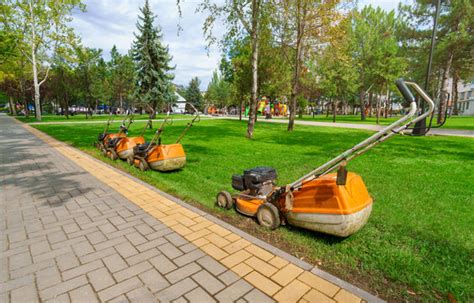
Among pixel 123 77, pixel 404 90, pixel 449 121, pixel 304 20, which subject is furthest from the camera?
pixel 123 77

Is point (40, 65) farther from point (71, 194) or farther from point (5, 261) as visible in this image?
point (5, 261)

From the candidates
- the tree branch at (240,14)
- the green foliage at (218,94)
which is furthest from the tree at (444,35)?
the green foliage at (218,94)

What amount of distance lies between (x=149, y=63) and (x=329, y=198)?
3233 centimetres

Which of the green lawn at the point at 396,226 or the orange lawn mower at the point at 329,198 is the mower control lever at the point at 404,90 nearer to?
the orange lawn mower at the point at 329,198

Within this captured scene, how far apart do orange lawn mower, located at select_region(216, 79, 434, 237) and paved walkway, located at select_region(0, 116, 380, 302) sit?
1.49ft

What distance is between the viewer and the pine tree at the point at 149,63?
30531 millimetres

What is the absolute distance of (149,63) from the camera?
3061 cm

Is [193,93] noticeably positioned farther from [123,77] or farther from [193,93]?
[123,77]

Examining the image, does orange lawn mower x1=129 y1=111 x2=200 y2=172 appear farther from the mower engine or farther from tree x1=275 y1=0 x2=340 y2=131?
tree x1=275 y1=0 x2=340 y2=131

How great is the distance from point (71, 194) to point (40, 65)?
3049 centimetres

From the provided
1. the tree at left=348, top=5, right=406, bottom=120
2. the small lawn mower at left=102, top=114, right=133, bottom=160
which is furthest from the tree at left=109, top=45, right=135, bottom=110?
the small lawn mower at left=102, top=114, right=133, bottom=160

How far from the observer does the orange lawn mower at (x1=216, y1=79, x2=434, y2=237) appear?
95.8 inches

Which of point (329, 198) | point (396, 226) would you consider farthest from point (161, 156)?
point (396, 226)

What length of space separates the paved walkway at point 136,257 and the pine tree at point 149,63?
92.1 feet
